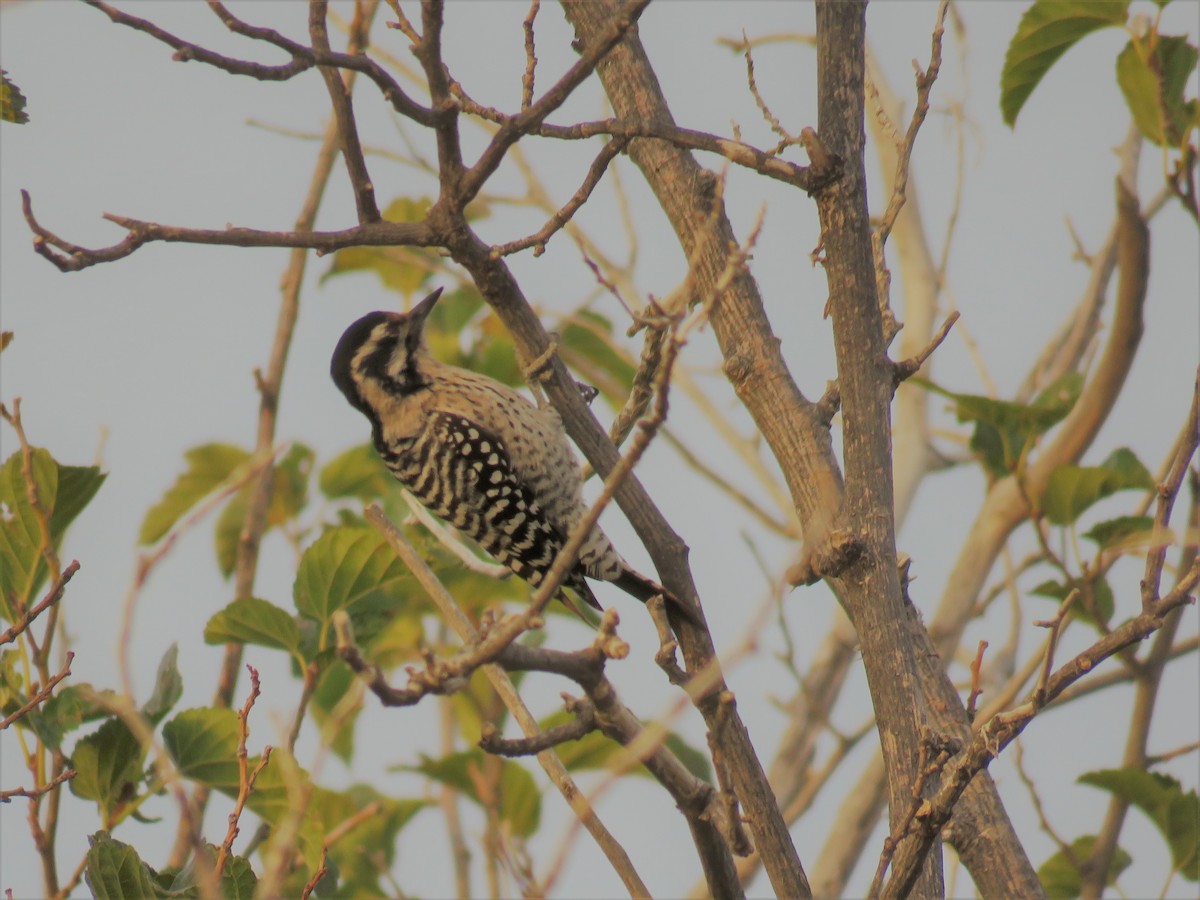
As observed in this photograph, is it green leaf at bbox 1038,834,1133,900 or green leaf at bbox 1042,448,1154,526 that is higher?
green leaf at bbox 1042,448,1154,526

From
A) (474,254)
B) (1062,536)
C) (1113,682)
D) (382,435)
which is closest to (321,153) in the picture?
(382,435)

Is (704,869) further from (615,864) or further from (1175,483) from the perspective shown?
(1175,483)

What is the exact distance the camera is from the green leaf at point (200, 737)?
363cm

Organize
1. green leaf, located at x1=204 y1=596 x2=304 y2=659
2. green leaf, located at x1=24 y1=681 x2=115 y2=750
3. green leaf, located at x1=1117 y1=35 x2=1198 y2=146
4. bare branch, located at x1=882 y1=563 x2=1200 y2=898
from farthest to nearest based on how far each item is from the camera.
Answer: green leaf, located at x1=1117 y1=35 x2=1198 y2=146 < green leaf, located at x1=204 y1=596 x2=304 y2=659 < green leaf, located at x1=24 y1=681 x2=115 y2=750 < bare branch, located at x1=882 y1=563 x2=1200 y2=898

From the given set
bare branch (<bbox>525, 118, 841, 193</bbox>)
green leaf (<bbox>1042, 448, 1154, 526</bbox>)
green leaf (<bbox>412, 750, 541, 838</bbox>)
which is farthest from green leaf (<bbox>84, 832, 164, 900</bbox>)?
green leaf (<bbox>1042, 448, 1154, 526</bbox>)

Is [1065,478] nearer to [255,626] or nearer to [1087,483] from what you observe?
[1087,483]

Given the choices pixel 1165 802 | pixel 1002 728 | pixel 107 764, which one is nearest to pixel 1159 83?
pixel 1165 802

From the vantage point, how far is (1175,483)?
8.59 feet

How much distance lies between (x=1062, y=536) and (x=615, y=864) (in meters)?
2.45

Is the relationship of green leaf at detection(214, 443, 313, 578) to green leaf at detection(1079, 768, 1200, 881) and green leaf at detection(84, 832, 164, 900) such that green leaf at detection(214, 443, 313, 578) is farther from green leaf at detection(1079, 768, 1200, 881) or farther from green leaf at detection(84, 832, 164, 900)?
green leaf at detection(1079, 768, 1200, 881)

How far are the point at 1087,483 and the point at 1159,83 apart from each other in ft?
4.11

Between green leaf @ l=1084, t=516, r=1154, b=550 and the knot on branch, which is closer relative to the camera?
the knot on branch

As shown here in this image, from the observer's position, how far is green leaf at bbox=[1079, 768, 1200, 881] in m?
4.13

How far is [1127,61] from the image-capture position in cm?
437
